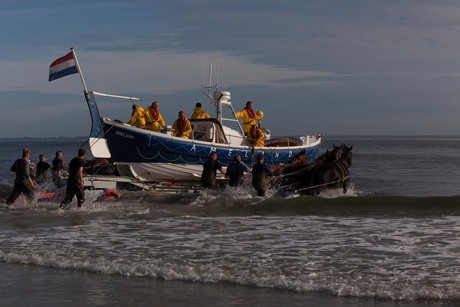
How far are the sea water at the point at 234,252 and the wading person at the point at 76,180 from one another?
0.31 meters

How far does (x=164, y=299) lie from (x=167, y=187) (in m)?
11.7

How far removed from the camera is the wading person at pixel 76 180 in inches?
623

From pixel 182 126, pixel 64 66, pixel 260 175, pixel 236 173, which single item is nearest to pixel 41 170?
pixel 64 66

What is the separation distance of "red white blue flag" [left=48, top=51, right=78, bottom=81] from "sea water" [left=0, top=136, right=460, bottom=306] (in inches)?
212

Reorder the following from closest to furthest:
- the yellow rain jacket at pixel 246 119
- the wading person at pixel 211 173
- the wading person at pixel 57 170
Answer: the wading person at pixel 211 173
the wading person at pixel 57 170
the yellow rain jacket at pixel 246 119

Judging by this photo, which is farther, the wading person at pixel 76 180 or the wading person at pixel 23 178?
the wading person at pixel 23 178

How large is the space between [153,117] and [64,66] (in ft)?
10.7

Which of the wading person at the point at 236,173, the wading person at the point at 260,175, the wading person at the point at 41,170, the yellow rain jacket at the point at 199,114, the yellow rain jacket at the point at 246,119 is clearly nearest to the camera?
the wading person at the point at 260,175

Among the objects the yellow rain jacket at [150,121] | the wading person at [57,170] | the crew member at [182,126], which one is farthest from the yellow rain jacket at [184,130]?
the wading person at [57,170]

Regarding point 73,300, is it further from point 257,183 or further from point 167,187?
point 167,187

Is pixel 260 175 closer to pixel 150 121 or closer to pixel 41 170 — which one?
pixel 150 121

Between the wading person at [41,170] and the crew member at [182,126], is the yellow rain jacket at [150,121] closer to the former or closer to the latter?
the crew member at [182,126]

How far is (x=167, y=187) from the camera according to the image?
19703 millimetres

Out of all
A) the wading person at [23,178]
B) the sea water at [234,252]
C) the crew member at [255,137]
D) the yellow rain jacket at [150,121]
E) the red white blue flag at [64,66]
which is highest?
the red white blue flag at [64,66]
